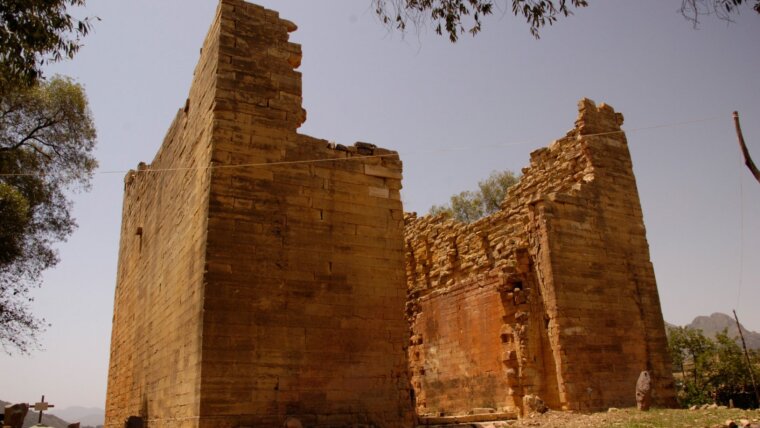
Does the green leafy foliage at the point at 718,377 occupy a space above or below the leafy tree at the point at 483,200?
below

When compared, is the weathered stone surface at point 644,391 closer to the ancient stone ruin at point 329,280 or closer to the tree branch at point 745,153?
the ancient stone ruin at point 329,280

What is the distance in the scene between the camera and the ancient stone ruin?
25.9 ft

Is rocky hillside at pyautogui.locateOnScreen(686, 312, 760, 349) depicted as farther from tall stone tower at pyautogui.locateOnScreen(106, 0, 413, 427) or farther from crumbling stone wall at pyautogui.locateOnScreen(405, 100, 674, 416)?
tall stone tower at pyautogui.locateOnScreen(106, 0, 413, 427)

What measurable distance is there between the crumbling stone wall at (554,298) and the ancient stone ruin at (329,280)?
1.7 inches

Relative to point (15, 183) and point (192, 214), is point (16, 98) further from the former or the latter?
point (192, 214)

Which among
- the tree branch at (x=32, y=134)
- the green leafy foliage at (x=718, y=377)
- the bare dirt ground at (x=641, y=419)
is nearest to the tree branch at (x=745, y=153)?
the bare dirt ground at (x=641, y=419)

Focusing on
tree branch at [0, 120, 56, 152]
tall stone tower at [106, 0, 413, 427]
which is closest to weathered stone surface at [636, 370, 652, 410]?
tall stone tower at [106, 0, 413, 427]

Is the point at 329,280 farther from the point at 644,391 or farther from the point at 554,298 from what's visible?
the point at 644,391

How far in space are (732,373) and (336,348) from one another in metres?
19.3

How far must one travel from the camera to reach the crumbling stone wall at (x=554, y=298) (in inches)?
439

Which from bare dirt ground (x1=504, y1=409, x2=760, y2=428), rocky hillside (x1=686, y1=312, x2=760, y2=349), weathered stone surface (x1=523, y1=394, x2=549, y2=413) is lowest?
bare dirt ground (x1=504, y1=409, x2=760, y2=428)

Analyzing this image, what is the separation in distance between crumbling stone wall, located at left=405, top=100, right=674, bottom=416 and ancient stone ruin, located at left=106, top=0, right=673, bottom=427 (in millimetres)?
42

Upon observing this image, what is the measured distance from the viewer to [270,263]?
8.21 meters

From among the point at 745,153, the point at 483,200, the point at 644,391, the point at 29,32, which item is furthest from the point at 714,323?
the point at 29,32
